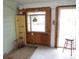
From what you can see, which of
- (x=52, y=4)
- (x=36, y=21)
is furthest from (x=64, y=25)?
(x=36, y=21)

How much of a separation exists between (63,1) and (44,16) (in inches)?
52.8

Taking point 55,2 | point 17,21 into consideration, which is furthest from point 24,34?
point 55,2

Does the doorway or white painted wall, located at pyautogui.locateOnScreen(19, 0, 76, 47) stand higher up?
white painted wall, located at pyautogui.locateOnScreen(19, 0, 76, 47)

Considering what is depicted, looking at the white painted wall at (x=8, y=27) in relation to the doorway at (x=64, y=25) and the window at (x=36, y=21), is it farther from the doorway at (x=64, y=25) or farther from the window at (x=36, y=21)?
the doorway at (x=64, y=25)

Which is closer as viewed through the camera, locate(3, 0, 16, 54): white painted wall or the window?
locate(3, 0, 16, 54): white painted wall

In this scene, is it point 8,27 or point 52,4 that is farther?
point 52,4

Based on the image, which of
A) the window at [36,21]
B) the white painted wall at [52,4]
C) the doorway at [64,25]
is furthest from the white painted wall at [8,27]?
the doorway at [64,25]

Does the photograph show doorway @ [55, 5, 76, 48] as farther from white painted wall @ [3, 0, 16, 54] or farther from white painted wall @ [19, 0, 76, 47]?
white painted wall @ [3, 0, 16, 54]

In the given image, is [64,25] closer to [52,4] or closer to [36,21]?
[52,4]

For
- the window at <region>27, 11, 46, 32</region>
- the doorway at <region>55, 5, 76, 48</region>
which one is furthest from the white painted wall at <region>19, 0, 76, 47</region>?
the window at <region>27, 11, 46, 32</region>

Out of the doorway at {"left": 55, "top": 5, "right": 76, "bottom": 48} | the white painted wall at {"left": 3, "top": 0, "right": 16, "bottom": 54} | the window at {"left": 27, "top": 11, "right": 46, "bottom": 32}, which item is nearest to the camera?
the white painted wall at {"left": 3, "top": 0, "right": 16, "bottom": 54}

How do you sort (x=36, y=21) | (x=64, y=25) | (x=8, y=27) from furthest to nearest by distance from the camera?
(x=36, y=21), (x=64, y=25), (x=8, y=27)

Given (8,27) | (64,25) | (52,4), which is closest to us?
(8,27)

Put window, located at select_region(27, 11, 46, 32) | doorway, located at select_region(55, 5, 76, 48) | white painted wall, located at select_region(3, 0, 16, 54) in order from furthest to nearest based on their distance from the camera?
window, located at select_region(27, 11, 46, 32)
doorway, located at select_region(55, 5, 76, 48)
white painted wall, located at select_region(3, 0, 16, 54)
